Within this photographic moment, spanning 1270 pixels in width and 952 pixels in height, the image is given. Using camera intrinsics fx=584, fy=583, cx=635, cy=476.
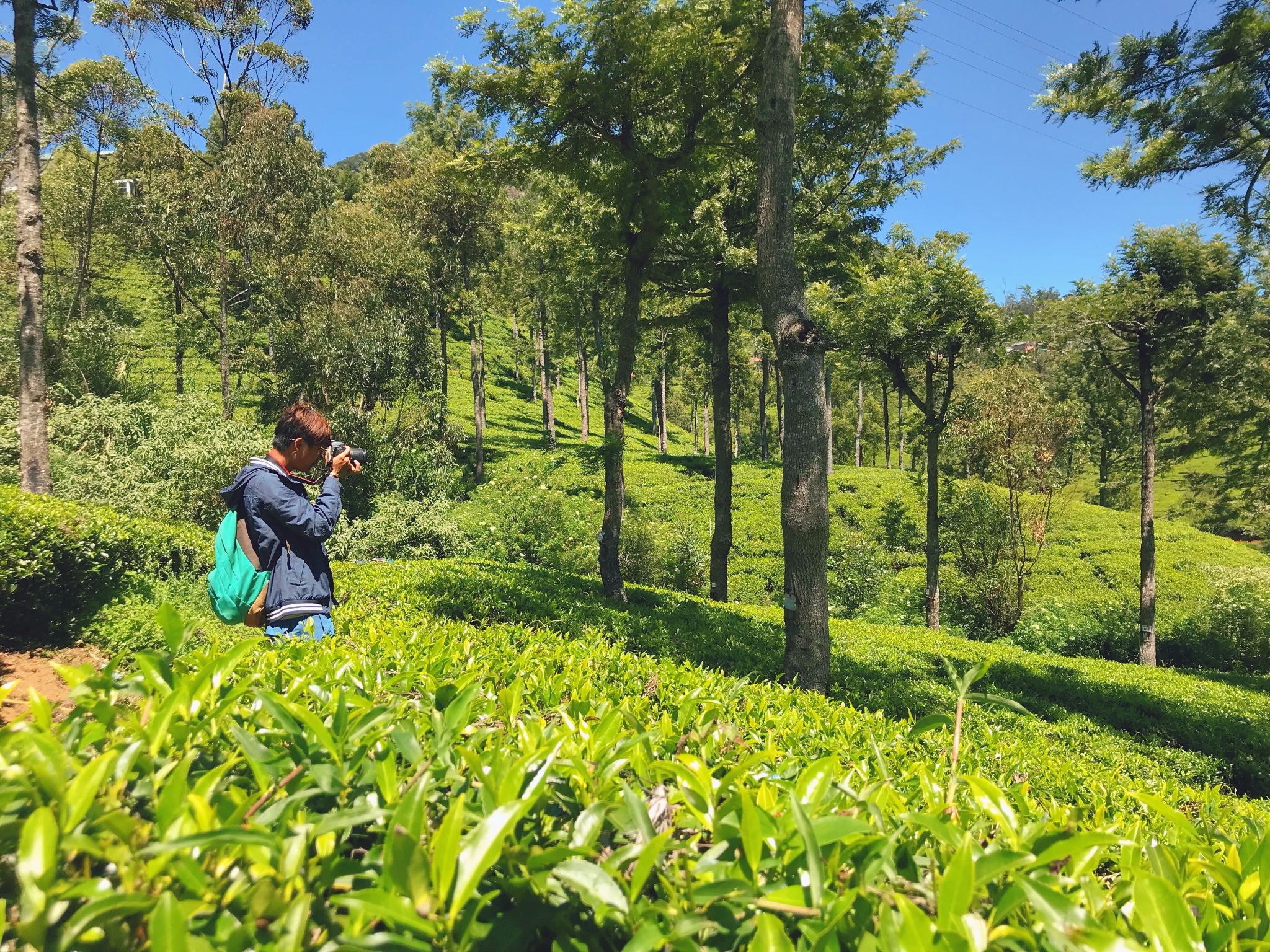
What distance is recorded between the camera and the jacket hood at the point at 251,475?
10.9 feet

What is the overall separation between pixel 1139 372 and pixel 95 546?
18.2m

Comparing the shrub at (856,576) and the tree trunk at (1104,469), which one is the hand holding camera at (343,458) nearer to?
the shrub at (856,576)

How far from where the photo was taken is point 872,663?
8195 mm

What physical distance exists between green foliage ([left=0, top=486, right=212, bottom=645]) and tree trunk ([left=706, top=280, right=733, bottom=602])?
29.3ft

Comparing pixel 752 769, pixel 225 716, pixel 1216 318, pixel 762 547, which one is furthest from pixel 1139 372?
pixel 225 716

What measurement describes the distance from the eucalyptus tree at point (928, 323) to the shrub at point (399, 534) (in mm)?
10812

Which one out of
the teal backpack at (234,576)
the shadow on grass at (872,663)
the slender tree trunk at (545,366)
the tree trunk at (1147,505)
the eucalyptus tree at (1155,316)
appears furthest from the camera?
the slender tree trunk at (545,366)

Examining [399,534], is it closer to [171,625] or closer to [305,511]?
[305,511]

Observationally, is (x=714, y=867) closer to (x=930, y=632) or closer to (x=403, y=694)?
(x=403, y=694)

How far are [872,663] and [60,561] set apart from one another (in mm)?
10198

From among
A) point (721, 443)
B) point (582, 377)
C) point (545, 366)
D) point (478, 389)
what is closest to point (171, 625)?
point (721, 443)

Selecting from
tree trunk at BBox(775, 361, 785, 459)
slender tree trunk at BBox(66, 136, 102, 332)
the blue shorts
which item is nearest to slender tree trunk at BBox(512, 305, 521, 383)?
tree trunk at BBox(775, 361, 785, 459)

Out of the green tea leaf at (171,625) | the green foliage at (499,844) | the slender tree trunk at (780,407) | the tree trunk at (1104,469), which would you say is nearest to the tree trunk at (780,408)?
the slender tree trunk at (780,407)

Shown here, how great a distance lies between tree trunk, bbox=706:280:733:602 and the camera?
454 inches
